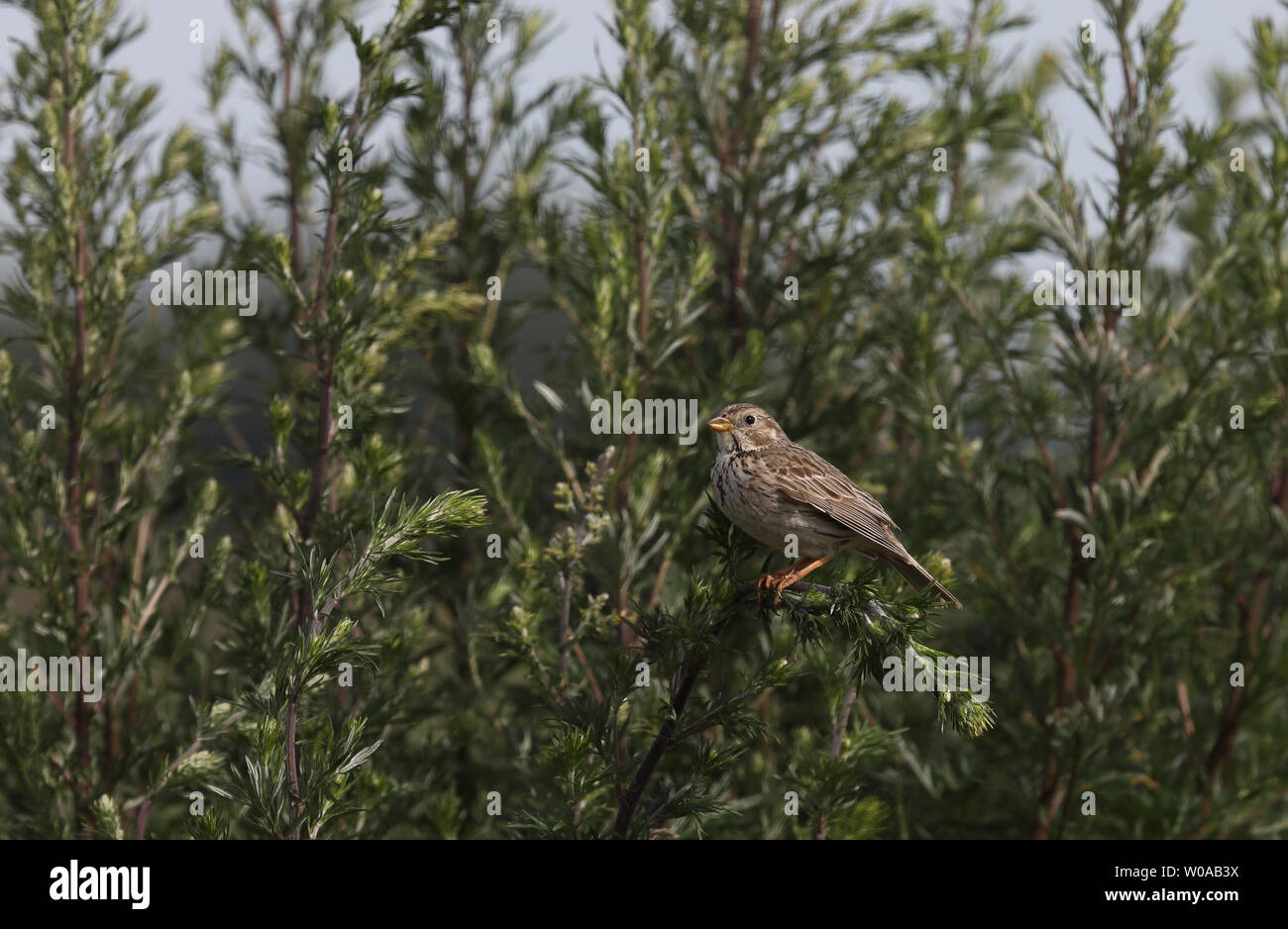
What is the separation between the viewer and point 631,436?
3.66m

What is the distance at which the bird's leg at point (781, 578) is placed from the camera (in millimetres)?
2471

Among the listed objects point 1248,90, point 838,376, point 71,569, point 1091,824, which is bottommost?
point 1091,824

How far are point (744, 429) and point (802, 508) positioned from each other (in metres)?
0.41

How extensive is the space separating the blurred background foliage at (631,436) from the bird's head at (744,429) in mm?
292

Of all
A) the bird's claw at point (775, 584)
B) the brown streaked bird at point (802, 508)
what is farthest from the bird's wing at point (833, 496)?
the bird's claw at point (775, 584)

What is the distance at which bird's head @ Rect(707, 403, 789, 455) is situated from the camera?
3.10m

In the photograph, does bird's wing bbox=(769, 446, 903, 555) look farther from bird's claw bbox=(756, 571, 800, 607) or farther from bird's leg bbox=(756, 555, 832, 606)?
bird's claw bbox=(756, 571, 800, 607)

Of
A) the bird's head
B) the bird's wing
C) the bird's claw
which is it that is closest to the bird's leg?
the bird's claw

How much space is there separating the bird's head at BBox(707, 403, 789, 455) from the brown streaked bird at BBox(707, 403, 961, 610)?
1cm

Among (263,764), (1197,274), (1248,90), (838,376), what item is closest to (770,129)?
(838,376)

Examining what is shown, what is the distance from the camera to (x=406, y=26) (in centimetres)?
298

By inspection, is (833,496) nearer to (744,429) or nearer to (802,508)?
(802,508)

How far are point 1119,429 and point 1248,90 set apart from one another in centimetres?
320

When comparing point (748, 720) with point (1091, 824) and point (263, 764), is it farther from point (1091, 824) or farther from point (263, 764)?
point (1091, 824)
